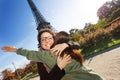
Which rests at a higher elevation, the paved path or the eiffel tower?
the eiffel tower

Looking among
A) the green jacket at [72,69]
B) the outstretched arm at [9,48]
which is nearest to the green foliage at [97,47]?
the outstretched arm at [9,48]

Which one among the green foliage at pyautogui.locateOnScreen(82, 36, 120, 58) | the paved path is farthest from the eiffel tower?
the paved path

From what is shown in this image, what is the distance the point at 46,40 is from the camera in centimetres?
299

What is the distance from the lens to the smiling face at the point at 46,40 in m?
2.98

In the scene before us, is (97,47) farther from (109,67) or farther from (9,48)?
(9,48)

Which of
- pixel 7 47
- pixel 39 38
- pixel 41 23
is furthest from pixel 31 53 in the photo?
pixel 41 23

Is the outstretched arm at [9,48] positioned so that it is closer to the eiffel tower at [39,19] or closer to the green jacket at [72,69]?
the green jacket at [72,69]

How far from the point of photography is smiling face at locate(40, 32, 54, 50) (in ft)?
9.78

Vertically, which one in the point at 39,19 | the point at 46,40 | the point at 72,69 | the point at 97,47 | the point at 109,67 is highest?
the point at 39,19

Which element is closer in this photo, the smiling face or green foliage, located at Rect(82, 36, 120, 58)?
the smiling face

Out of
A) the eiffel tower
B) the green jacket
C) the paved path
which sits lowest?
the paved path

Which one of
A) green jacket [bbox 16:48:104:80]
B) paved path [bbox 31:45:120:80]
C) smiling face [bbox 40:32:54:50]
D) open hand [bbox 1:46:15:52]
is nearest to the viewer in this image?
green jacket [bbox 16:48:104:80]

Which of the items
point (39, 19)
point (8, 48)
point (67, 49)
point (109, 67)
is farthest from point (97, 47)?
point (39, 19)

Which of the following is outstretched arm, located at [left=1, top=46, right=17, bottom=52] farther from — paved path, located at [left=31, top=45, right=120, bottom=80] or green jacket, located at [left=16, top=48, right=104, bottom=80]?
paved path, located at [left=31, top=45, right=120, bottom=80]
